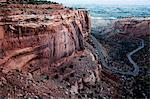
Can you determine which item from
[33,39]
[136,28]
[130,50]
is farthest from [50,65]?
[136,28]

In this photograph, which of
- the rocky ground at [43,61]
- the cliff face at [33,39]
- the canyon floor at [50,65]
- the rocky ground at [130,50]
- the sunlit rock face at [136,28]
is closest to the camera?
the rocky ground at [43,61]

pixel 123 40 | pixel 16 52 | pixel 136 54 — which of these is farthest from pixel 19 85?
pixel 123 40

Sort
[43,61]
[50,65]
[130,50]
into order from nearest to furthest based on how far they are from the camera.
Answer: [43,61] → [50,65] → [130,50]

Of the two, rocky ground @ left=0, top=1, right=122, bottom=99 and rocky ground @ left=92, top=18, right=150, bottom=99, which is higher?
rocky ground @ left=0, top=1, right=122, bottom=99

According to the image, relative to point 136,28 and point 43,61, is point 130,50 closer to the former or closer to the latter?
point 136,28

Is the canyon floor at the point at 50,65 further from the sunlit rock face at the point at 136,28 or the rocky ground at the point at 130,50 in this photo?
the sunlit rock face at the point at 136,28

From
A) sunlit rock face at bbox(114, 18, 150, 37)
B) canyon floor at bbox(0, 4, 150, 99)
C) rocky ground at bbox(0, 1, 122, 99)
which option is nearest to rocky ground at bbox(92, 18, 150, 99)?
sunlit rock face at bbox(114, 18, 150, 37)

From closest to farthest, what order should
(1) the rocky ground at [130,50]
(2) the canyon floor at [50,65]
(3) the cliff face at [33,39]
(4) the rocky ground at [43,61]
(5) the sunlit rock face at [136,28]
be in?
(4) the rocky ground at [43,61], (2) the canyon floor at [50,65], (3) the cliff face at [33,39], (1) the rocky ground at [130,50], (5) the sunlit rock face at [136,28]

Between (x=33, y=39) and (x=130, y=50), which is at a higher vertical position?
(x=33, y=39)

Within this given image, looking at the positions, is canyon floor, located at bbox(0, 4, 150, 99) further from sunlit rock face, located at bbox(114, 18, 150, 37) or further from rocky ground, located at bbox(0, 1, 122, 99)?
sunlit rock face, located at bbox(114, 18, 150, 37)

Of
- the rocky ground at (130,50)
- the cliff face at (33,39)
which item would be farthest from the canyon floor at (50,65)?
the rocky ground at (130,50)
